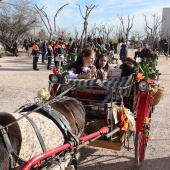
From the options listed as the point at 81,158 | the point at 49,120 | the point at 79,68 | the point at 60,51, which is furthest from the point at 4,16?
the point at 49,120

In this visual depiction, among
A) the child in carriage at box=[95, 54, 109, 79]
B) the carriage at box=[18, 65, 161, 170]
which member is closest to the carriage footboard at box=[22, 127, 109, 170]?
the carriage at box=[18, 65, 161, 170]

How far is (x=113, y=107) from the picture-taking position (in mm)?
3541

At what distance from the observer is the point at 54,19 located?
22.5 m

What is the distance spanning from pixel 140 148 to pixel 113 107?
3.50ft

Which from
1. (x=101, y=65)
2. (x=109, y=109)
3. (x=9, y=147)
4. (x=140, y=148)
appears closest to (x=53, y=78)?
(x=109, y=109)

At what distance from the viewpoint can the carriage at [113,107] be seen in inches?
140

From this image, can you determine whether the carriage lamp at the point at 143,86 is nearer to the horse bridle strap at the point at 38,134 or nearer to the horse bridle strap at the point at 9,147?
the horse bridle strap at the point at 38,134

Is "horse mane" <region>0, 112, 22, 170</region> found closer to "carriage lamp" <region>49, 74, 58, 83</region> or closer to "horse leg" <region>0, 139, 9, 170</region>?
"horse leg" <region>0, 139, 9, 170</region>

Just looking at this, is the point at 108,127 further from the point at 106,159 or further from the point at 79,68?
the point at 79,68

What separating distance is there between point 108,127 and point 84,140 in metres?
0.66

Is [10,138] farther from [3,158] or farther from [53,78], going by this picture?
[53,78]

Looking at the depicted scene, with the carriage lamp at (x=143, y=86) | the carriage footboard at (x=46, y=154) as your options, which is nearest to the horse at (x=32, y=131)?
the carriage footboard at (x=46, y=154)

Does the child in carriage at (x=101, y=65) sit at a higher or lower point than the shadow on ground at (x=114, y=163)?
higher

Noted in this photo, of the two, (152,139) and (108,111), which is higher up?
(108,111)
